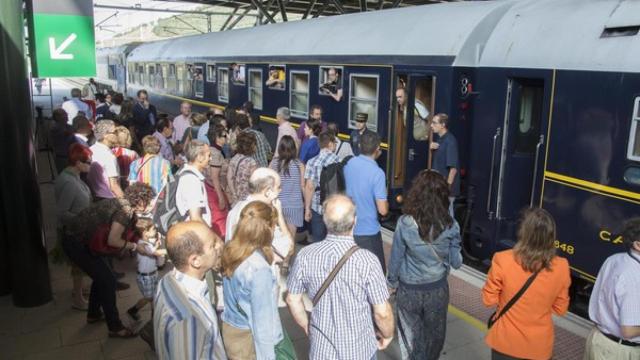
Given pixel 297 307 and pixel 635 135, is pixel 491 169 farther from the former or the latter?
pixel 297 307

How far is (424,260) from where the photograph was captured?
3.87m

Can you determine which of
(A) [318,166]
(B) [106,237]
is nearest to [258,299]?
(B) [106,237]

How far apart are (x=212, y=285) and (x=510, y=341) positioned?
2.27 meters

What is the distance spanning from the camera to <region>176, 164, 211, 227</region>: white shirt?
193 inches

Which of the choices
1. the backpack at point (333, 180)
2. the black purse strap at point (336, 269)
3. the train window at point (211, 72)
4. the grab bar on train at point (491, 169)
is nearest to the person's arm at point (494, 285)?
the black purse strap at point (336, 269)

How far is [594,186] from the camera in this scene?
5250 mm

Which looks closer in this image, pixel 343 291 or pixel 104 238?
pixel 343 291

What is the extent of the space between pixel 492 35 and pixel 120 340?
5.06m

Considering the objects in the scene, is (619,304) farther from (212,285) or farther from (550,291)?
(212,285)

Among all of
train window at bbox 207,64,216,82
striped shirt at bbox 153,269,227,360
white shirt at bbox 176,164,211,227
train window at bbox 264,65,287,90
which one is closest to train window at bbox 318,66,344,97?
train window at bbox 264,65,287,90

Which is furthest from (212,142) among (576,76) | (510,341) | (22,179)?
(510,341)

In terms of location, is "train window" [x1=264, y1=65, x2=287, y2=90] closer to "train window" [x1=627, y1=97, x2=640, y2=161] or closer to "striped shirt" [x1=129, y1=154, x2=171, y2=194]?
"striped shirt" [x1=129, y1=154, x2=171, y2=194]

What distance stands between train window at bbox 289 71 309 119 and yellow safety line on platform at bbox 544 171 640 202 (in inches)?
225

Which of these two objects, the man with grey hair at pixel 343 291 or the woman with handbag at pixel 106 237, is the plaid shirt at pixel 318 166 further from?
the man with grey hair at pixel 343 291
